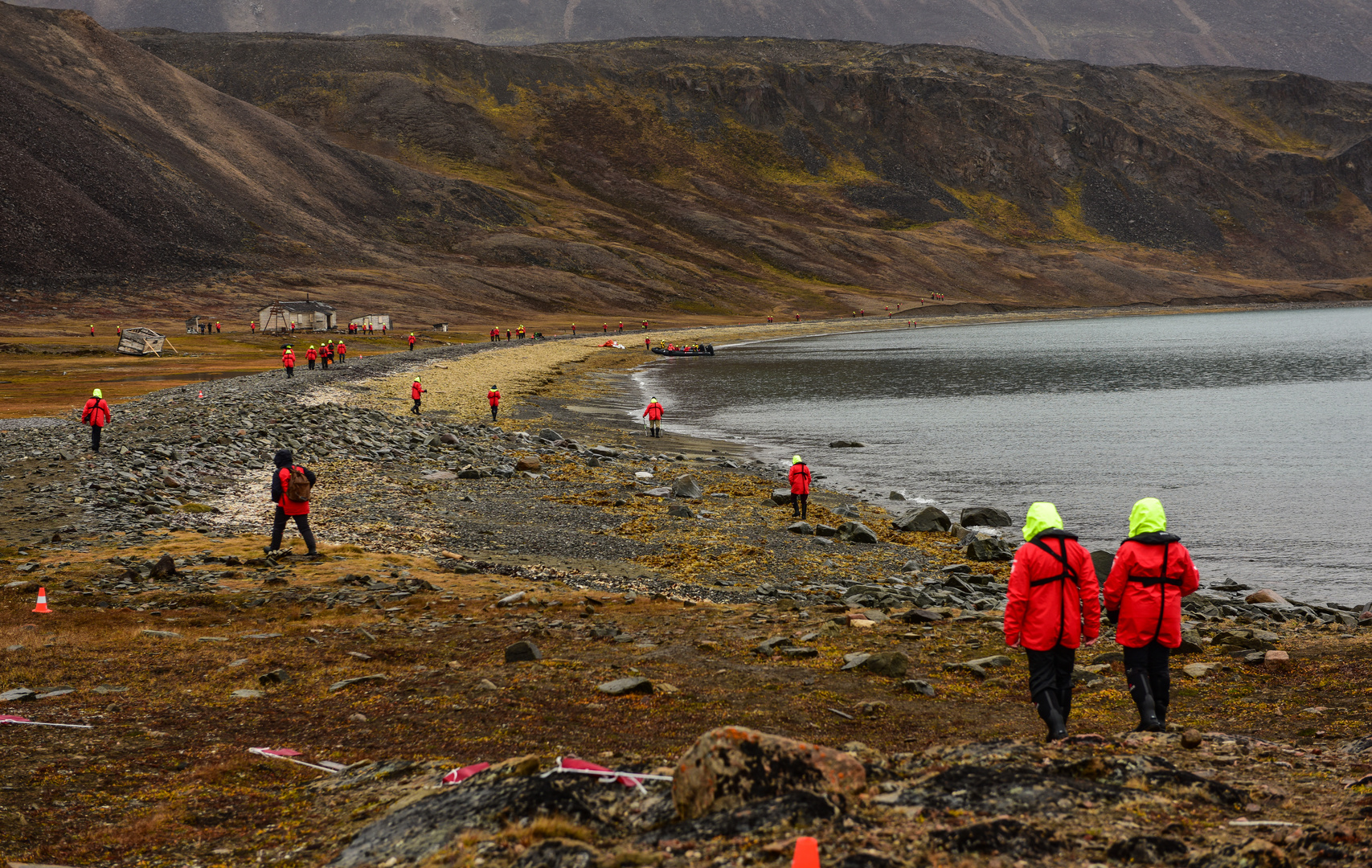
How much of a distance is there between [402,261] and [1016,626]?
16442cm

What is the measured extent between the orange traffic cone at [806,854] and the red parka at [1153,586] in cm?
446

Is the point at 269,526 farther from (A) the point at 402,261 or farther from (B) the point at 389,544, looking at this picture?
(A) the point at 402,261

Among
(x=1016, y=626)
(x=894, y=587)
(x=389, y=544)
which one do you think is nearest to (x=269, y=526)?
(x=389, y=544)

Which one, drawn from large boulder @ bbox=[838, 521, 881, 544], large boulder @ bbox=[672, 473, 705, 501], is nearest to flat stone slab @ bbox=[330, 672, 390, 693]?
large boulder @ bbox=[838, 521, 881, 544]

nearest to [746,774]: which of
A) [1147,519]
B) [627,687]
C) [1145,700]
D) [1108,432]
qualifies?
[627,687]

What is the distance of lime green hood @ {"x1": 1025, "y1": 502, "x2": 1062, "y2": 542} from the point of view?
A: 846 cm

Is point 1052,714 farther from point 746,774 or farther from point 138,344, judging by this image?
point 138,344

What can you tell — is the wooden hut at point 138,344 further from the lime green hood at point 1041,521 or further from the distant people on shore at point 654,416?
the lime green hood at point 1041,521

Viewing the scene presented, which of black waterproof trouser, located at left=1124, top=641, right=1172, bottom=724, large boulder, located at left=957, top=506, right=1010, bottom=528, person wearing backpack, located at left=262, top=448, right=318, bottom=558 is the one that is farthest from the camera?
large boulder, located at left=957, top=506, right=1010, bottom=528

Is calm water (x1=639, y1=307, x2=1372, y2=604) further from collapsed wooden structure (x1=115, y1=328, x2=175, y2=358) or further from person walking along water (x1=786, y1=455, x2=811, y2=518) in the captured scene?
collapsed wooden structure (x1=115, y1=328, x2=175, y2=358)

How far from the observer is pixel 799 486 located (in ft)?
78.2

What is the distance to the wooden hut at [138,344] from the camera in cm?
7362

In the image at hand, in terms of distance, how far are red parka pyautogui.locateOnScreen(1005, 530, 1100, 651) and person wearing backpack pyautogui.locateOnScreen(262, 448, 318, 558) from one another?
42.6 ft

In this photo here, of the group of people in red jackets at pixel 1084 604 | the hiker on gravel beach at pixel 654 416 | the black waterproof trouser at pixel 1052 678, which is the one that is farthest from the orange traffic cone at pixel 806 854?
the hiker on gravel beach at pixel 654 416
